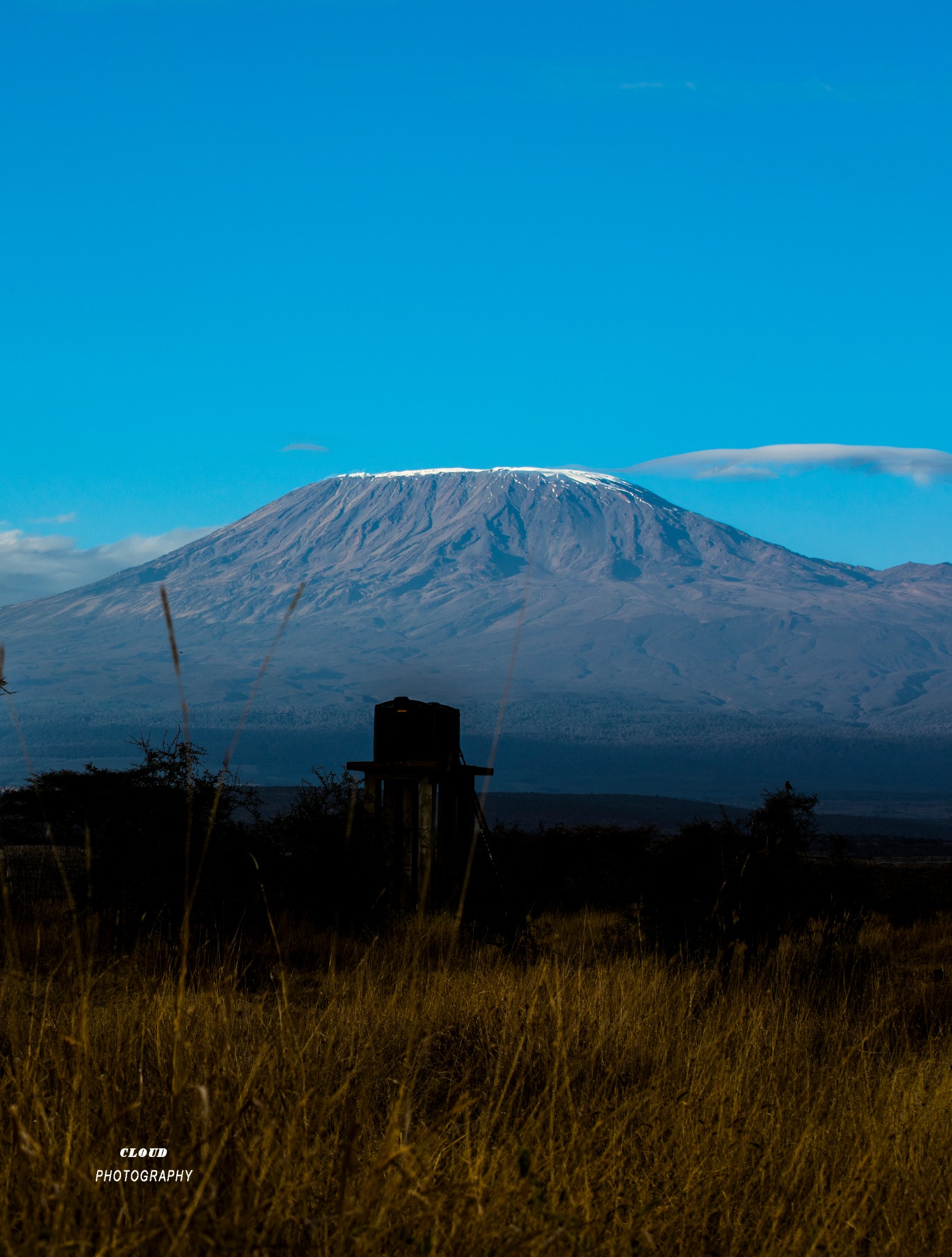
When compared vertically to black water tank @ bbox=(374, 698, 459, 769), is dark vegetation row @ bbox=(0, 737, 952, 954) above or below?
below

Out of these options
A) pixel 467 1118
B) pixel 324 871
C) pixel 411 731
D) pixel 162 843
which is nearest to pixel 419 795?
pixel 411 731

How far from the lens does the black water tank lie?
33.4 feet

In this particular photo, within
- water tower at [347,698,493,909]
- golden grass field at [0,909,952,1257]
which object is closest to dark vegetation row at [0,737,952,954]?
water tower at [347,698,493,909]

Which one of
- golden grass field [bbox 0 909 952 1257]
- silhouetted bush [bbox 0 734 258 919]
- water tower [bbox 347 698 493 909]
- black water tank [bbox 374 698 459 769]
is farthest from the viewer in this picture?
black water tank [bbox 374 698 459 769]

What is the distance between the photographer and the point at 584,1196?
281cm

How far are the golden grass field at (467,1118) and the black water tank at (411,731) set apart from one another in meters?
3.29

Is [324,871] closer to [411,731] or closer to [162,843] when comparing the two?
[411,731]

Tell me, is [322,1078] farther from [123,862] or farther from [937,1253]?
[123,862]

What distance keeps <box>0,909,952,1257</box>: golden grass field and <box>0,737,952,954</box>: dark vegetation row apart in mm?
1989

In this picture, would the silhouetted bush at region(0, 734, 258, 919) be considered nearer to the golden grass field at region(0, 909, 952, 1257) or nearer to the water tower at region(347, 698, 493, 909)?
the water tower at region(347, 698, 493, 909)

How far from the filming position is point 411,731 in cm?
1020

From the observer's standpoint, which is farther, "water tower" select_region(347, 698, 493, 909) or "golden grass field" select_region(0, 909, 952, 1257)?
"water tower" select_region(347, 698, 493, 909)

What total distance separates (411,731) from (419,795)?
61 centimetres

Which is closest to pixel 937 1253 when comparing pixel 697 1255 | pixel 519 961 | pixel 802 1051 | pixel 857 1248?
pixel 857 1248
